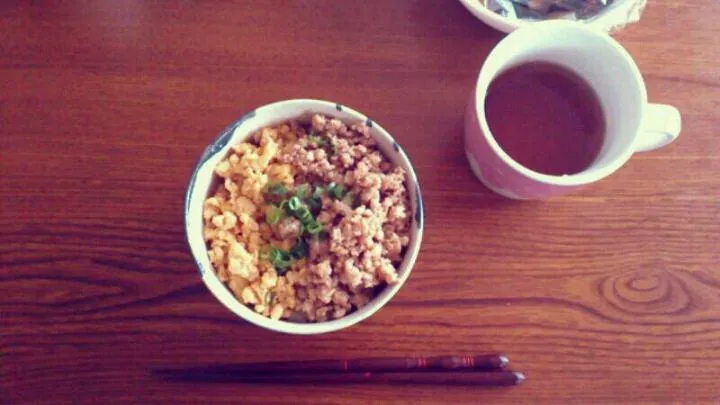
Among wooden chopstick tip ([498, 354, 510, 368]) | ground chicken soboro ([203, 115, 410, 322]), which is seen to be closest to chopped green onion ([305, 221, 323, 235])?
ground chicken soboro ([203, 115, 410, 322])

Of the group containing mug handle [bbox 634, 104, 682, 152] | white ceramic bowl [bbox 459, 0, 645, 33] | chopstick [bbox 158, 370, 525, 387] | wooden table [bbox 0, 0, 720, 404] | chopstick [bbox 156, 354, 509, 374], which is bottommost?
chopstick [bbox 158, 370, 525, 387]

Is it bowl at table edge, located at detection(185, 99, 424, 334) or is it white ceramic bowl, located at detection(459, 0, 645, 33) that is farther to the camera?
white ceramic bowl, located at detection(459, 0, 645, 33)

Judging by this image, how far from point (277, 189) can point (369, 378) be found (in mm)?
219

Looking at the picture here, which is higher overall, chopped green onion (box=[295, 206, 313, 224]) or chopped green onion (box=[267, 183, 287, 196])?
chopped green onion (box=[267, 183, 287, 196])

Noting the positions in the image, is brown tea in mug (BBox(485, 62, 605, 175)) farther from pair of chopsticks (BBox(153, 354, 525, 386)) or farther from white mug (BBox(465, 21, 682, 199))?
pair of chopsticks (BBox(153, 354, 525, 386))

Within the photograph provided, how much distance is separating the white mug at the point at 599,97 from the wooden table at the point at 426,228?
2.9 inches

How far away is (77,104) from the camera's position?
2.38 feet

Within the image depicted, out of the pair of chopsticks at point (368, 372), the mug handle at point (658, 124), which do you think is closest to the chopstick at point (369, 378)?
the pair of chopsticks at point (368, 372)

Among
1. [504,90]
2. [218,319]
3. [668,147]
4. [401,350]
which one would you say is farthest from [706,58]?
[218,319]

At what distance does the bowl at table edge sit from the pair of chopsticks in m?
0.08

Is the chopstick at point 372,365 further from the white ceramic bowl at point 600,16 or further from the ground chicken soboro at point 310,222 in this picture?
the white ceramic bowl at point 600,16

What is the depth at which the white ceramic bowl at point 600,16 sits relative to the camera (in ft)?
2.33

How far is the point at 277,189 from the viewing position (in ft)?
2.10

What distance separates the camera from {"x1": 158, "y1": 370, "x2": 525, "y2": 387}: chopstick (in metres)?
0.68
